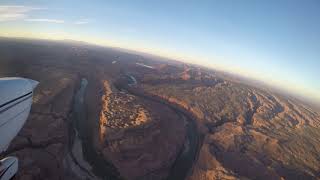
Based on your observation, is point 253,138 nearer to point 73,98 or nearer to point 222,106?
point 222,106

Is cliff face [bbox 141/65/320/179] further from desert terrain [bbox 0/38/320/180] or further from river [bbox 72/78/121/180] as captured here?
river [bbox 72/78/121/180]

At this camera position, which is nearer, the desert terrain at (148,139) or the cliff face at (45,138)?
the cliff face at (45,138)

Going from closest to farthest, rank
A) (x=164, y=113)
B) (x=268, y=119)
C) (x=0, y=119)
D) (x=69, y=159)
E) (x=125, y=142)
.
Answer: (x=0, y=119), (x=69, y=159), (x=125, y=142), (x=164, y=113), (x=268, y=119)

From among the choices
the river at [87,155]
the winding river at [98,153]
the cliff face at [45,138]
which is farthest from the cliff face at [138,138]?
the cliff face at [45,138]

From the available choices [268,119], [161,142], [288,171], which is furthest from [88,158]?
[268,119]

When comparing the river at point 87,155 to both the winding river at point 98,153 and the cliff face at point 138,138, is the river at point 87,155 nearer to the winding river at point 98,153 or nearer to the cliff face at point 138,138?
the winding river at point 98,153

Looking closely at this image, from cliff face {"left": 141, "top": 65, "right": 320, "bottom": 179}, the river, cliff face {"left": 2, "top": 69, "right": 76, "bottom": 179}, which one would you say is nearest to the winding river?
the river
